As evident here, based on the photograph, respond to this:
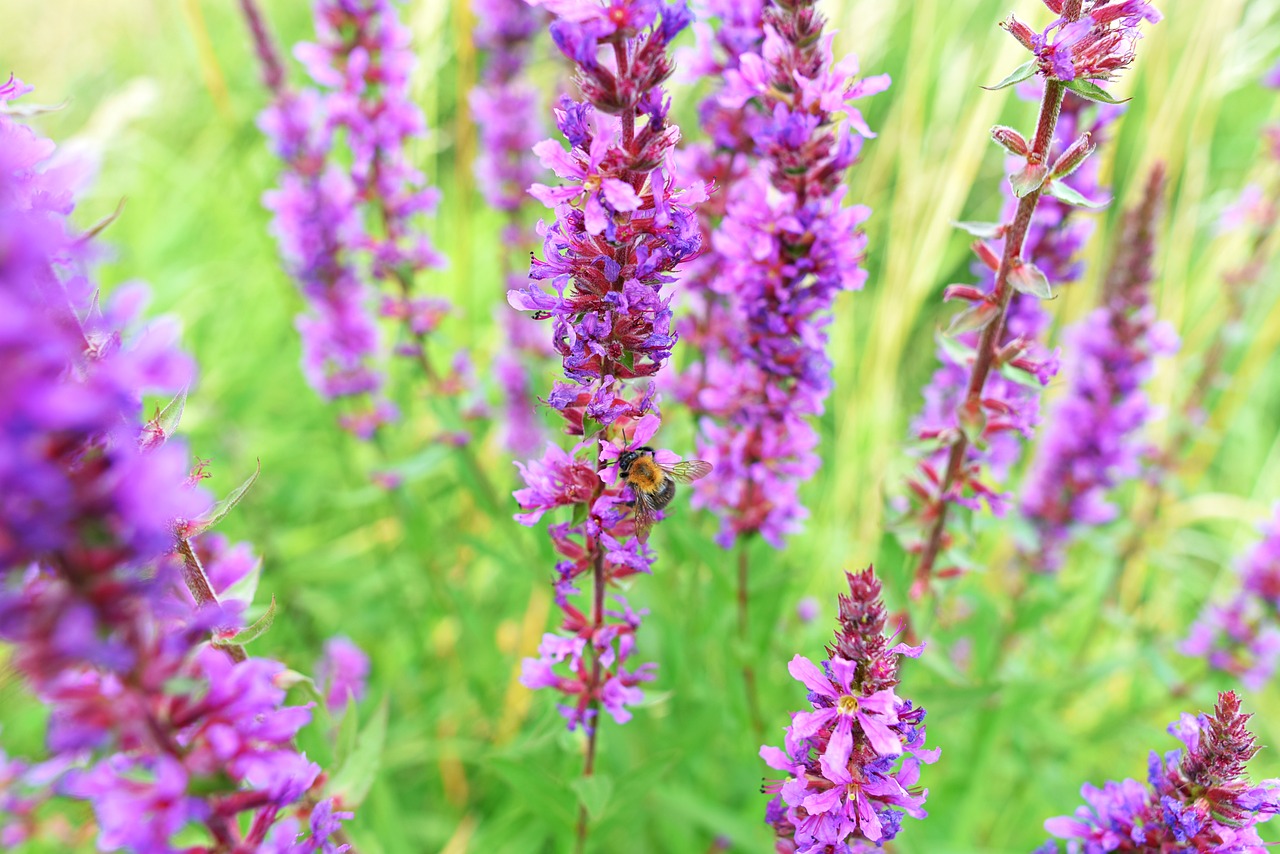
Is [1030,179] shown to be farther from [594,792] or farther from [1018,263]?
[594,792]

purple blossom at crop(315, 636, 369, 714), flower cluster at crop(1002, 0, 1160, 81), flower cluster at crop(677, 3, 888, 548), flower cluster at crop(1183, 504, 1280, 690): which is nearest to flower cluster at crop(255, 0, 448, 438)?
purple blossom at crop(315, 636, 369, 714)

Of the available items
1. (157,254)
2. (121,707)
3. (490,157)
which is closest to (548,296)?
(121,707)

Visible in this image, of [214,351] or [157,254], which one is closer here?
[214,351]

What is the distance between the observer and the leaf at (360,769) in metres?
2.29

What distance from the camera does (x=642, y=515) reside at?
2.08m

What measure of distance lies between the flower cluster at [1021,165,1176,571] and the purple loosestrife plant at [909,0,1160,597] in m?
0.81

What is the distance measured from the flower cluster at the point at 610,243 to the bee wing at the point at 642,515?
1 cm

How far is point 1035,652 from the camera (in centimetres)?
507

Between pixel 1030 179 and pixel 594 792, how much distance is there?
1980 mm

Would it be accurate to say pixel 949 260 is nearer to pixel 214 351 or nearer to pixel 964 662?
pixel 964 662

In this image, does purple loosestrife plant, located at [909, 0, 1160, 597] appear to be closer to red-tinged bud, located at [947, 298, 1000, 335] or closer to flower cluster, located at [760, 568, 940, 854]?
red-tinged bud, located at [947, 298, 1000, 335]

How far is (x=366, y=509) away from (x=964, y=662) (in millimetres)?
3697

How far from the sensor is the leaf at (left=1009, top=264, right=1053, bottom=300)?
7.38ft

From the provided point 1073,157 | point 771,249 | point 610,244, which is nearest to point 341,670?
point 771,249
